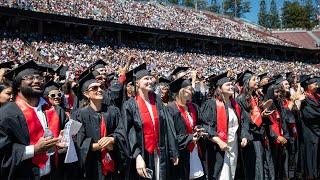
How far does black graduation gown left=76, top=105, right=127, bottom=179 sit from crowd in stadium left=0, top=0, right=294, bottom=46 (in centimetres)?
2342

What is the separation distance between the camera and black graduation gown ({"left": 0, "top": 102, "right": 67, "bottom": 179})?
4.39m

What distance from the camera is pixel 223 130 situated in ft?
22.6

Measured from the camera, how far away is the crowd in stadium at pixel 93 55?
2222 cm

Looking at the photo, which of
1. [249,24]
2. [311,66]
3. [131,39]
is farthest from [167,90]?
[249,24]

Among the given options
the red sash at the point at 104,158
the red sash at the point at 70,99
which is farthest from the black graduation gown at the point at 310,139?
the red sash at the point at 104,158

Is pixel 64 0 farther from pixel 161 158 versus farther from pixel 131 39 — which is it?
pixel 161 158

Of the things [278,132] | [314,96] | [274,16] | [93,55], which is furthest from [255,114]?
[274,16]

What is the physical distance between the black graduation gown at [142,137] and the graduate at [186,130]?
0.24 metres

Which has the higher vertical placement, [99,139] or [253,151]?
[99,139]

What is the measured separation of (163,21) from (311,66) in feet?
55.0

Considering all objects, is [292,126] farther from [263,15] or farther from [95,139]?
[263,15]

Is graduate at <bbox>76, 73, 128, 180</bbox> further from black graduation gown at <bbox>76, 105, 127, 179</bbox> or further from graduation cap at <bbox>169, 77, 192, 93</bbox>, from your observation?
graduation cap at <bbox>169, 77, 192, 93</bbox>

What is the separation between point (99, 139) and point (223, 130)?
2058 millimetres

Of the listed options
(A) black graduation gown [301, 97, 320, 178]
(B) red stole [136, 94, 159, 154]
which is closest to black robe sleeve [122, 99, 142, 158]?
(B) red stole [136, 94, 159, 154]
